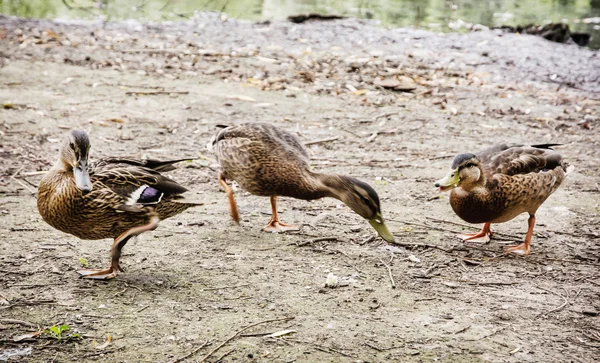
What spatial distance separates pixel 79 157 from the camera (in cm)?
377

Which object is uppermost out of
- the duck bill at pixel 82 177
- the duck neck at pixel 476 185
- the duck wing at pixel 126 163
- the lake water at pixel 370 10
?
the lake water at pixel 370 10

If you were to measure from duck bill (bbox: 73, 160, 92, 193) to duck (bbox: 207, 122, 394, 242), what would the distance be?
1.37 meters

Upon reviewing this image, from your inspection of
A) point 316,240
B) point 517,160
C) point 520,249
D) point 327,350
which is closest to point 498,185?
point 517,160

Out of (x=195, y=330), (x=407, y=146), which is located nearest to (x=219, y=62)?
(x=407, y=146)

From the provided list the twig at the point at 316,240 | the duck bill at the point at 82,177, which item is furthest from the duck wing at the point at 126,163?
the twig at the point at 316,240

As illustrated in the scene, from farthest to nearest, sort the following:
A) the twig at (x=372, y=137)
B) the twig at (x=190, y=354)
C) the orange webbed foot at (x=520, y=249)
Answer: the twig at (x=372, y=137), the orange webbed foot at (x=520, y=249), the twig at (x=190, y=354)

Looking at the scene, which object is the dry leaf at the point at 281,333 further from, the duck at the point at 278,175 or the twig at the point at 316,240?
the twig at the point at 316,240

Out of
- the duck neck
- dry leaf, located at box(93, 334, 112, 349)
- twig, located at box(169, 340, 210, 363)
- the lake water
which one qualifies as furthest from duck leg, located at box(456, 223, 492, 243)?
the lake water

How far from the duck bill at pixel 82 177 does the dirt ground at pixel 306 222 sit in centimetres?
62

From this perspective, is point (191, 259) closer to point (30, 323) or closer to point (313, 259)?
point (313, 259)

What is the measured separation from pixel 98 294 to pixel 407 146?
3983 millimetres

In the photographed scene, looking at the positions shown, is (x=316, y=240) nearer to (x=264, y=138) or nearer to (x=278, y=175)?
(x=278, y=175)

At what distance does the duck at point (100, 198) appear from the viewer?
150 inches

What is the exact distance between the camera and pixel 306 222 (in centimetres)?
522
